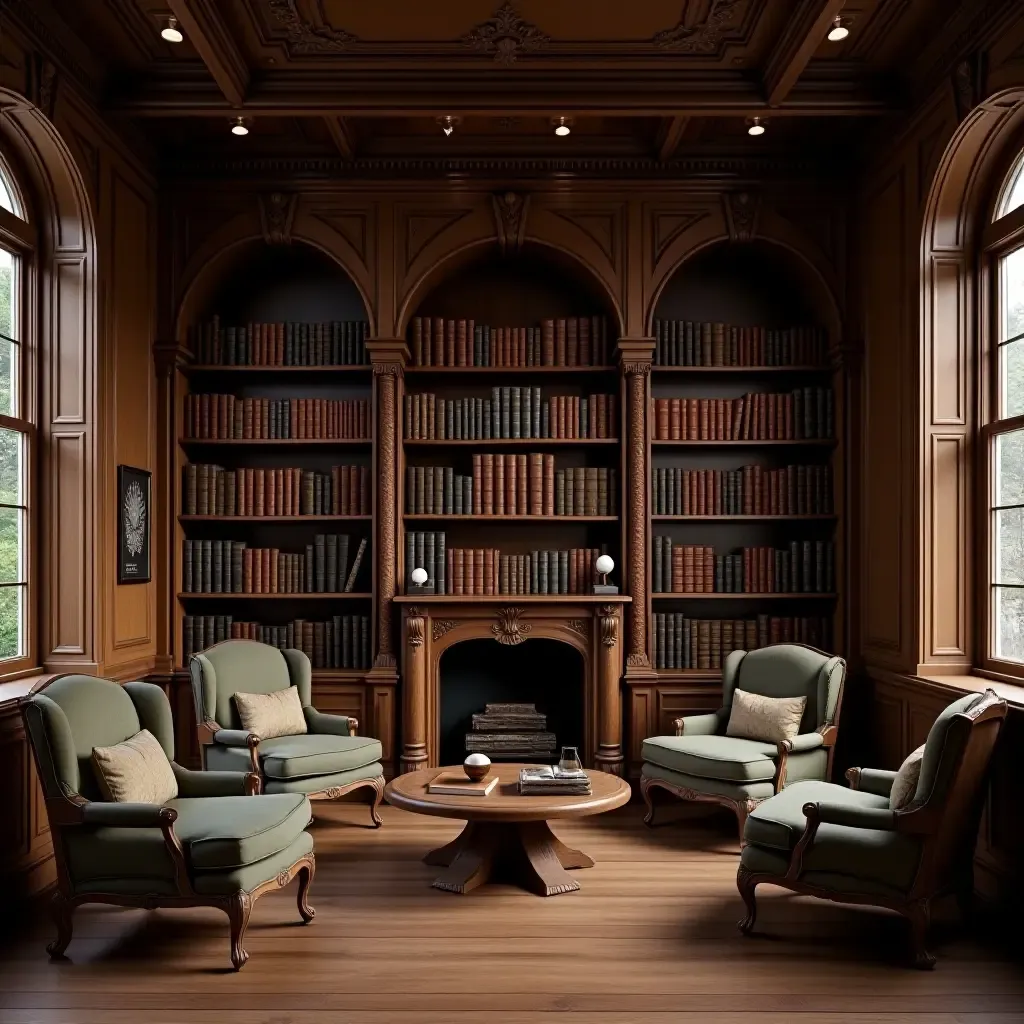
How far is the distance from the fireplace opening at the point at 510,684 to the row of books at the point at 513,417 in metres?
1.42

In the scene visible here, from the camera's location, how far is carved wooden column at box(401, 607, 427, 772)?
5.90 m

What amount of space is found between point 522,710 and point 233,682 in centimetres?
188

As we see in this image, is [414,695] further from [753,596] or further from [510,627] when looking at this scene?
[753,596]

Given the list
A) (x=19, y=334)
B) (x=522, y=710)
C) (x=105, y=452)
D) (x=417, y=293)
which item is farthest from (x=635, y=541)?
(x=19, y=334)

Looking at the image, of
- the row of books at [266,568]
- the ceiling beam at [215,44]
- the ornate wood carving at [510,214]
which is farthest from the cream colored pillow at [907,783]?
the ceiling beam at [215,44]

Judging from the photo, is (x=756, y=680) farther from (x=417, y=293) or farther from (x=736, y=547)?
(x=417, y=293)

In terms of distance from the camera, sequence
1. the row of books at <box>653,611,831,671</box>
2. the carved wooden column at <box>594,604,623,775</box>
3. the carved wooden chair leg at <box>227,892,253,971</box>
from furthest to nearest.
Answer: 1. the row of books at <box>653,611,831,671</box>
2. the carved wooden column at <box>594,604,623,775</box>
3. the carved wooden chair leg at <box>227,892,253,971</box>

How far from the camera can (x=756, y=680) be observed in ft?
18.3

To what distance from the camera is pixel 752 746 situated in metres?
5.15

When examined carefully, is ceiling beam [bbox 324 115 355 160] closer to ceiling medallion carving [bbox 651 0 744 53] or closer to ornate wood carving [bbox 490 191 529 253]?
ornate wood carving [bbox 490 191 529 253]

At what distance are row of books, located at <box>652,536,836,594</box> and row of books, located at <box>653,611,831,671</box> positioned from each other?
0.19 meters

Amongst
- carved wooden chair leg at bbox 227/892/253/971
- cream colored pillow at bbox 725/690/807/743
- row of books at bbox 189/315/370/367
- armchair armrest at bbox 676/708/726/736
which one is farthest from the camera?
row of books at bbox 189/315/370/367

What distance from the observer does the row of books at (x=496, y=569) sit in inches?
242

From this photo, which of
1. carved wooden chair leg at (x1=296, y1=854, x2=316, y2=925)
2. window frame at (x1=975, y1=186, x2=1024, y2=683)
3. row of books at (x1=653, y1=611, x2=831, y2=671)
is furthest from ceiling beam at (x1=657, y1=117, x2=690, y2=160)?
carved wooden chair leg at (x1=296, y1=854, x2=316, y2=925)
